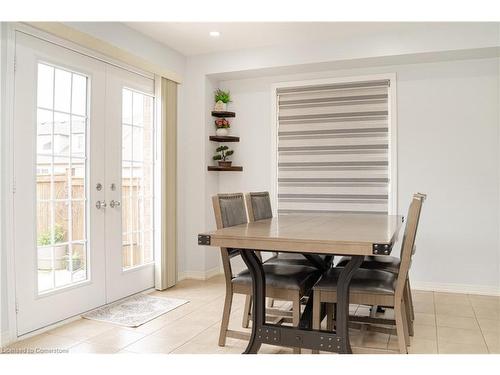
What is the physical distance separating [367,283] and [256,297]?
2.14 ft

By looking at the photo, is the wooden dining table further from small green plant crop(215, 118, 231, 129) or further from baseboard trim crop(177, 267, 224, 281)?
small green plant crop(215, 118, 231, 129)

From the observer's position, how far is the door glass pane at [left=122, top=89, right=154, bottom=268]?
408cm

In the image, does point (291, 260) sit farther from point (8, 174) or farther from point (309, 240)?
point (8, 174)

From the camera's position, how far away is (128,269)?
13.4 feet

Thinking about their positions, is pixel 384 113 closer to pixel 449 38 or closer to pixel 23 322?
pixel 449 38

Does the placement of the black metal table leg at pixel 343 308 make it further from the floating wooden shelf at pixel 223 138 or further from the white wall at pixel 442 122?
the floating wooden shelf at pixel 223 138

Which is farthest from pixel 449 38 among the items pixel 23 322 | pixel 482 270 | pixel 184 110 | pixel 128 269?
pixel 23 322

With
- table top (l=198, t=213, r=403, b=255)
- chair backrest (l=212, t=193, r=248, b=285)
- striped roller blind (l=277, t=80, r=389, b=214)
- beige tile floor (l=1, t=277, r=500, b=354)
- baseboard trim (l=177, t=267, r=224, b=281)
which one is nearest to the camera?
table top (l=198, t=213, r=403, b=255)

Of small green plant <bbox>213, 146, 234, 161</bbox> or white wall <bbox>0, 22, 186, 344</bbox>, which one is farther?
small green plant <bbox>213, 146, 234, 161</bbox>

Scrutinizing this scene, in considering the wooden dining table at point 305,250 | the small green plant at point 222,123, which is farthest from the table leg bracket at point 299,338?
the small green plant at point 222,123

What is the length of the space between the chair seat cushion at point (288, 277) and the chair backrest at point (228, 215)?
4.7 inches

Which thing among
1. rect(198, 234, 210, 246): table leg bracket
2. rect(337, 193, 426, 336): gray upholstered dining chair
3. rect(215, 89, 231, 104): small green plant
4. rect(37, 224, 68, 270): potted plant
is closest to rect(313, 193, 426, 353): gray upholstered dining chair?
rect(337, 193, 426, 336): gray upholstered dining chair

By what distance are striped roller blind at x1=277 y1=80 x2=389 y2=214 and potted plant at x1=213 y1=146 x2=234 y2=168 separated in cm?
59

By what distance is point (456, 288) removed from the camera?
4309mm
